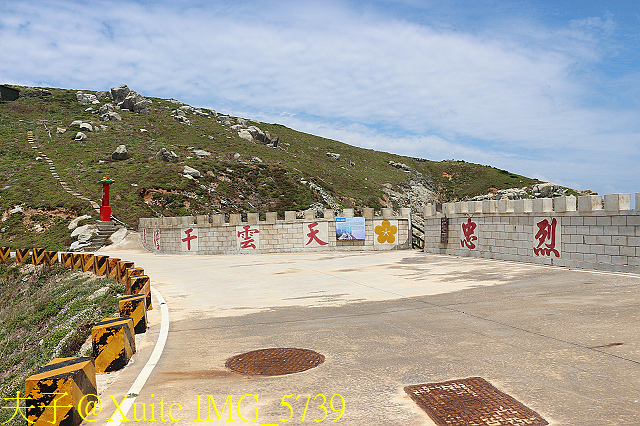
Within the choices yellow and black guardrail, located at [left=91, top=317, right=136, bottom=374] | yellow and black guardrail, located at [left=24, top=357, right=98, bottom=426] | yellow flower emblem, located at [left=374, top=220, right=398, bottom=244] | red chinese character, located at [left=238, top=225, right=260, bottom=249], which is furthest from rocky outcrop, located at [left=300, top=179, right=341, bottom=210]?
yellow and black guardrail, located at [left=24, top=357, right=98, bottom=426]

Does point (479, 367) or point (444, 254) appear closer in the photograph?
point (479, 367)

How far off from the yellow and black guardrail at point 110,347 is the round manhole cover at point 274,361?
1500 mm

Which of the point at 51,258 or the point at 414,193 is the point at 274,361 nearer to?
the point at 51,258

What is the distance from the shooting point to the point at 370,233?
30.1 m

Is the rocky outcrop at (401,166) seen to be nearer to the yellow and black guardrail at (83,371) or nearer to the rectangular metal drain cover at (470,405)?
the yellow and black guardrail at (83,371)

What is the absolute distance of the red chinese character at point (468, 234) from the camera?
2220 centimetres

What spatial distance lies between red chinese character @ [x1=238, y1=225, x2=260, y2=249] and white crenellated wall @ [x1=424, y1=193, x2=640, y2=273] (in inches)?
525

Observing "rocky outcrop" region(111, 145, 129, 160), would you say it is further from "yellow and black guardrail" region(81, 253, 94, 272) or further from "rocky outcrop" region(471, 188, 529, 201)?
"rocky outcrop" region(471, 188, 529, 201)

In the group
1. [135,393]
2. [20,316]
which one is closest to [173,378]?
[135,393]

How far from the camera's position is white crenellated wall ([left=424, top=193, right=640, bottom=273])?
→ 14.7 metres

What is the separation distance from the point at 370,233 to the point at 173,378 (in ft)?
81.4

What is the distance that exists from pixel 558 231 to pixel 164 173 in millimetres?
47179

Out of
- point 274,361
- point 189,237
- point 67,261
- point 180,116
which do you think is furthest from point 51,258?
point 180,116

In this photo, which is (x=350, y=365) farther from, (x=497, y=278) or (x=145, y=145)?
(x=145, y=145)
